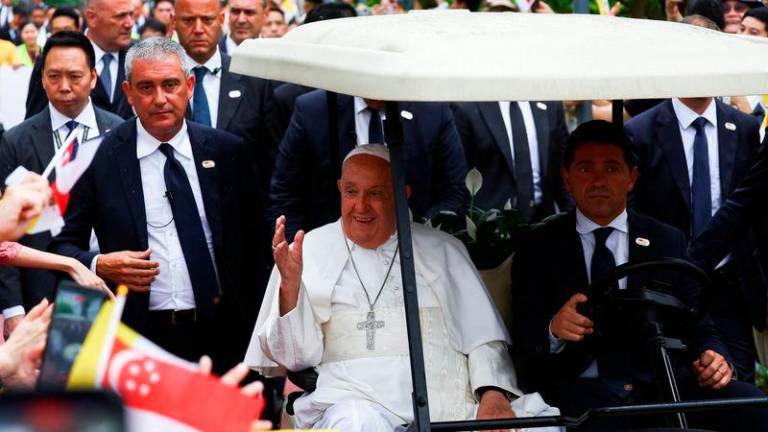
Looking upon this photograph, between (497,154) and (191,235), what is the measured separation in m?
2.69

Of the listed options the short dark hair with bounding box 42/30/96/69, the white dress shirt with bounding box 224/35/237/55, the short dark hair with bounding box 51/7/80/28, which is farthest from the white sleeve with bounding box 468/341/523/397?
the short dark hair with bounding box 51/7/80/28

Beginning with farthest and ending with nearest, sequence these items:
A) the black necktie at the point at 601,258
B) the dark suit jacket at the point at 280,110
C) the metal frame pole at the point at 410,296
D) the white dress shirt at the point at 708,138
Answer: the dark suit jacket at the point at 280,110
the white dress shirt at the point at 708,138
the black necktie at the point at 601,258
the metal frame pole at the point at 410,296

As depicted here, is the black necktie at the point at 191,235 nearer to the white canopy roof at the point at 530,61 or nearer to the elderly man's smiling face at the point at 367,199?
the elderly man's smiling face at the point at 367,199

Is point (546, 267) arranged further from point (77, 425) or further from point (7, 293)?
point (77, 425)

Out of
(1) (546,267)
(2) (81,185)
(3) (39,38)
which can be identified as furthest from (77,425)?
(3) (39,38)

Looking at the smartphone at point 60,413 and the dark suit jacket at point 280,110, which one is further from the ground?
the smartphone at point 60,413

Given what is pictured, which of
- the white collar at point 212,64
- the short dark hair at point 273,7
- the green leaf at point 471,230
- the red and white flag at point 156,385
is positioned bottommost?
the green leaf at point 471,230

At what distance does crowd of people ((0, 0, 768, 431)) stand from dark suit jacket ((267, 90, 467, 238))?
0.01m

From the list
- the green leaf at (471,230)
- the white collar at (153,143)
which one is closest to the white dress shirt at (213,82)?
Result: the white collar at (153,143)

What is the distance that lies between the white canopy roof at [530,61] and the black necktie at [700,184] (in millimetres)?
2570

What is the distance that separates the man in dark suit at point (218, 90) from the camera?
8227 millimetres

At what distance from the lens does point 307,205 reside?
24.8ft

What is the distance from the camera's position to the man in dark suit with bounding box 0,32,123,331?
23.2ft

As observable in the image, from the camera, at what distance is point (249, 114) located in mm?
8266
